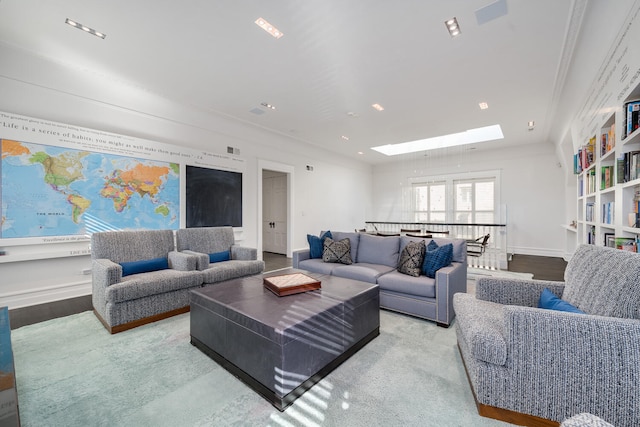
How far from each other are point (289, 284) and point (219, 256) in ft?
6.62

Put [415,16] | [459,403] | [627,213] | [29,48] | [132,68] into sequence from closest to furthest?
[459,403] < [627,213] < [415,16] < [29,48] < [132,68]

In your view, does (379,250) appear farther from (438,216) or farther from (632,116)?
(438,216)

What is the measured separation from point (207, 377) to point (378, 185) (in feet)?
30.4

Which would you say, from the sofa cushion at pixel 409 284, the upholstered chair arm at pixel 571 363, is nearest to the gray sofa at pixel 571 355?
the upholstered chair arm at pixel 571 363

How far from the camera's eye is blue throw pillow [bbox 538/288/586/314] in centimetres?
152

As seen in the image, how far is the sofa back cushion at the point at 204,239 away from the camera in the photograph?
3.81 m

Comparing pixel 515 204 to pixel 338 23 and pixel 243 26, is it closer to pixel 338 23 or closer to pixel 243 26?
pixel 338 23

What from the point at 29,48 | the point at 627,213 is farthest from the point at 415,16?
the point at 29,48

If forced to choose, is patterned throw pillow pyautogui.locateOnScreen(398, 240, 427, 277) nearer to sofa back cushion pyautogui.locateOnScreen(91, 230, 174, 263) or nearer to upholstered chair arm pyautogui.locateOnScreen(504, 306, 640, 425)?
upholstered chair arm pyautogui.locateOnScreen(504, 306, 640, 425)

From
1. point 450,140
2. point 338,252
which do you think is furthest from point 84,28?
point 450,140

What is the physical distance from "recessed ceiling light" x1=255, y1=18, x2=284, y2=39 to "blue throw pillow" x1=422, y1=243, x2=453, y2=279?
2.93 meters

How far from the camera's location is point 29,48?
10.4 ft

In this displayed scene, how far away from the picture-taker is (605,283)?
1467 mm

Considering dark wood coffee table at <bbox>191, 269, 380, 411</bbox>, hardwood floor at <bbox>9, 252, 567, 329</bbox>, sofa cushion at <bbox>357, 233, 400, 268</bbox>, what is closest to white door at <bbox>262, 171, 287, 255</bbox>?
hardwood floor at <bbox>9, 252, 567, 329</bbox>
